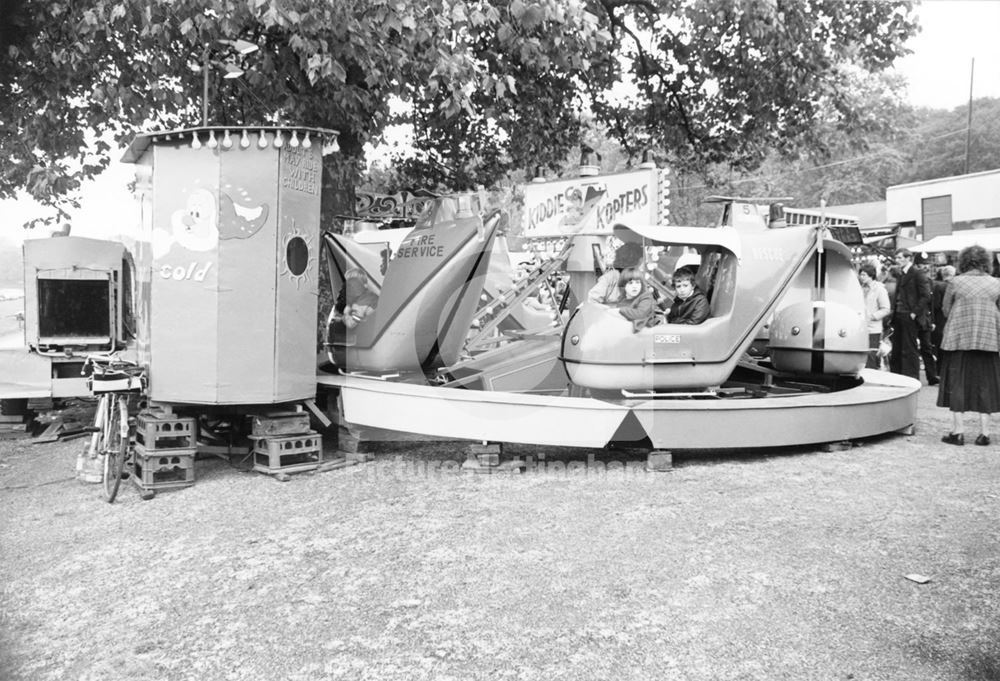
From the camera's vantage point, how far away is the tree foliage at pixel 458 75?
26.6ft

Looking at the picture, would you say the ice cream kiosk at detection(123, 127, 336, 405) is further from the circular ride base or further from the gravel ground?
the circular ride base

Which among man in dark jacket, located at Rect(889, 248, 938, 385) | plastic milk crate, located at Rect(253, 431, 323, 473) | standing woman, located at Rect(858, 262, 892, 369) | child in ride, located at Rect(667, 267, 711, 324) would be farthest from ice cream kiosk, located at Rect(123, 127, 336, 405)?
man in dark jacket, located at Rect(889, 248, 938, 385)

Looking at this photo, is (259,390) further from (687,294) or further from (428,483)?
(687,294)

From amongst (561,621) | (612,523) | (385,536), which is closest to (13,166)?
(385,536)

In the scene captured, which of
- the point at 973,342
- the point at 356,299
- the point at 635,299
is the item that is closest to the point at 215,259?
the point at 356,299

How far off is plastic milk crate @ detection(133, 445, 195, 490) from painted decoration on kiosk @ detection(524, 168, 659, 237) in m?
5.17

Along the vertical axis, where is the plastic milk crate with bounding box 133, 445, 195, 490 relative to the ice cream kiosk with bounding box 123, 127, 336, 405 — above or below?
below

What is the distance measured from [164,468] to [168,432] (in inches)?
11.4

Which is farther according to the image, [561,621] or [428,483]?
[428,483]

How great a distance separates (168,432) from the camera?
679 cm

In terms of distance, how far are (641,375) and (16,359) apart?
7225 mm

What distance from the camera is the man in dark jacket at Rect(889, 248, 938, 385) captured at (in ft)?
40.6

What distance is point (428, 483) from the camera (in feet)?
22.5

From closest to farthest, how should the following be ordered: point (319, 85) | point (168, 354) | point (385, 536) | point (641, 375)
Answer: point (385, 536), point (168, 354), point (641, 375), point (319, 85)
